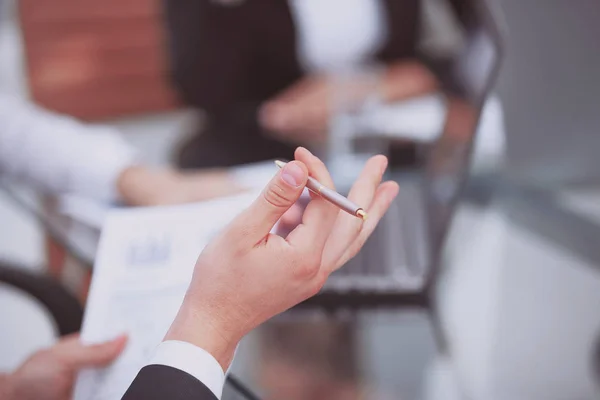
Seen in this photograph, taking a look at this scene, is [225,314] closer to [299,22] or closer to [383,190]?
[383,190]

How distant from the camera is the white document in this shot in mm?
607

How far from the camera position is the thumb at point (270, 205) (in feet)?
1.57

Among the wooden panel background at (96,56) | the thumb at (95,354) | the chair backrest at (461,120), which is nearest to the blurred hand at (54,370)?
the thumb at (95,354)

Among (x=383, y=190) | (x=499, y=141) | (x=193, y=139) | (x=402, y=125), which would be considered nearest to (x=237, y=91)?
(x=193, y=139)

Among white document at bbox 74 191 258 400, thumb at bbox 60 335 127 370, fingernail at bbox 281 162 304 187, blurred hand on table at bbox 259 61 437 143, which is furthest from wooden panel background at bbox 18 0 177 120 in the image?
fingernail at bbox 281 162 304 187

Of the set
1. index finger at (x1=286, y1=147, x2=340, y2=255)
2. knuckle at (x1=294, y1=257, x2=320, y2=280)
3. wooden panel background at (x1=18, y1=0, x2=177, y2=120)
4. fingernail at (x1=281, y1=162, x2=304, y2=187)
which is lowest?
wooden panel background at (x1=18, y1=0, x2=177, y2=120)

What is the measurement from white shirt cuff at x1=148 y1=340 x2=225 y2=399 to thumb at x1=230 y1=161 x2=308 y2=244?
9 cm

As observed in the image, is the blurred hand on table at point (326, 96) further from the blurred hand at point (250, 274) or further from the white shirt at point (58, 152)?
the blurred hand at point (250, 274)

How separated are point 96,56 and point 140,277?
197cm

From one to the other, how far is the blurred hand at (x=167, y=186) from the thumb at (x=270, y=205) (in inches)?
12.7

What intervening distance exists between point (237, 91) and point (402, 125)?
58 centimetres

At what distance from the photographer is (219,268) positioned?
49 cm

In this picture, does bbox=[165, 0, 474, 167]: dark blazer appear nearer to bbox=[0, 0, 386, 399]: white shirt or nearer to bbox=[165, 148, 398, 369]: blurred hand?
bbox=[0, 0, 386, 399]: white shirt

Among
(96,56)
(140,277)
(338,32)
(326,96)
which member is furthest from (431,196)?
(96,56)
